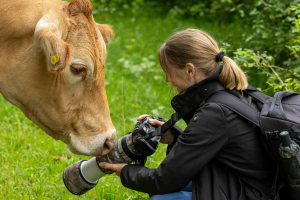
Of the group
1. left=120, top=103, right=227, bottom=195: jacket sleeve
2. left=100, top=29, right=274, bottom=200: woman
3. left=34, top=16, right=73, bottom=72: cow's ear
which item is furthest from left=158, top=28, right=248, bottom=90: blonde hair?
left=34, top=16, right=73, bottom=72: cow's ear

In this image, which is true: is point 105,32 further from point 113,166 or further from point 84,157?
point 84,157

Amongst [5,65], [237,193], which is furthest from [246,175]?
[5,65]

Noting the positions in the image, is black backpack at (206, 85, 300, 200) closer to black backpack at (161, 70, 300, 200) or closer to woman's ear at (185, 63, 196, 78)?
black backpack at (161, 70, 300, 200)

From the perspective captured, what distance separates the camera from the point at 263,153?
96.2 inches

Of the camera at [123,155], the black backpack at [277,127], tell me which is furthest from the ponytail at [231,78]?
the camera at [123,155]

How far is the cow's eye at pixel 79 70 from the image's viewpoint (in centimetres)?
256

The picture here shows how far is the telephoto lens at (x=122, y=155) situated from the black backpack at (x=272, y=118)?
0.13m

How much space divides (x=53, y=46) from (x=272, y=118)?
4.72 ft

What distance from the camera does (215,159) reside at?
2.54 metres

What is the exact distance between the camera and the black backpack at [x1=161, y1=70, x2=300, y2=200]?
2207 mm

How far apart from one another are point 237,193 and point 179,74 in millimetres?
912

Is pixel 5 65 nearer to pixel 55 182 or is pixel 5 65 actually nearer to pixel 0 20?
pixel 0 20

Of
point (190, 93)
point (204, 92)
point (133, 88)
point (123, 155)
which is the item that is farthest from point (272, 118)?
point (133, 88)

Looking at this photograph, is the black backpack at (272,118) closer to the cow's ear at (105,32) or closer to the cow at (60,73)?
the cow at (60,73)
